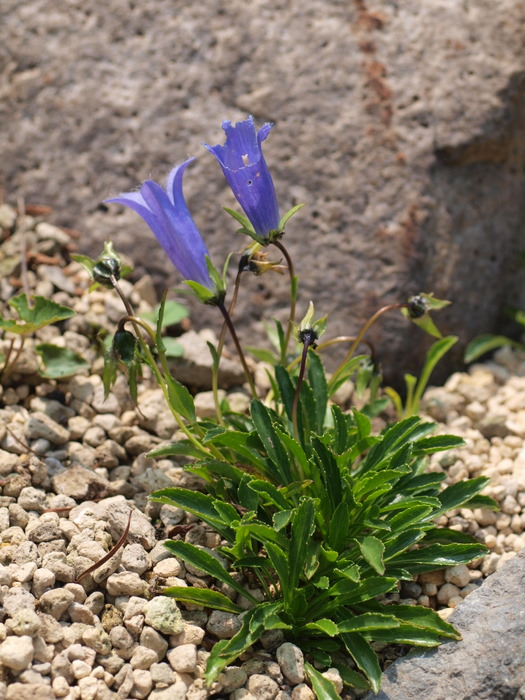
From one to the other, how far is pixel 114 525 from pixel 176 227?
110 centimetres

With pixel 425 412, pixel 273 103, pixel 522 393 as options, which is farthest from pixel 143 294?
pixel 522 393

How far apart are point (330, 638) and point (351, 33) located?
3160mm

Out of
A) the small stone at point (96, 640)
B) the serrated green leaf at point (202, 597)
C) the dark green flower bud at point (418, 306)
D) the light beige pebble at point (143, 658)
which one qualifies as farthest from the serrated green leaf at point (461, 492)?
the small stone at point (96, 640)

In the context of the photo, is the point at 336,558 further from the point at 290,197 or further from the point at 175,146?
the point at 175,146

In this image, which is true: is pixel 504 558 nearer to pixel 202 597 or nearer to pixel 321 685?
pixel 321 685

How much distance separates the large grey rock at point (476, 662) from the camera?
2873 mm

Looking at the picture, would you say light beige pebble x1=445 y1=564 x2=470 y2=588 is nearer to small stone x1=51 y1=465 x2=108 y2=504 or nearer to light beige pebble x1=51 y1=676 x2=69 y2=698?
small stone x1=51 y1=465 x2=108 y2=504

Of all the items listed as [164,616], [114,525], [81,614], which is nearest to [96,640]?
[81,614]

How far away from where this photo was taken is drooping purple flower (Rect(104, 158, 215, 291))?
125 inches

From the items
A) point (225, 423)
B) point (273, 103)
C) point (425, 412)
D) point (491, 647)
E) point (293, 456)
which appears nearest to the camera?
point (491, 647)

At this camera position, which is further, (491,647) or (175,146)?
(175,146)

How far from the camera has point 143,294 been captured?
182 inches

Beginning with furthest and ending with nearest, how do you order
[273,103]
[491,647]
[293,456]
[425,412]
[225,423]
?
[273,103] → [425,412] → [225,423] → [293,456] → [491,647]

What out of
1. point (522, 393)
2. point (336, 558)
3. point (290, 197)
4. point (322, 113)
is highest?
point (322, 113)
